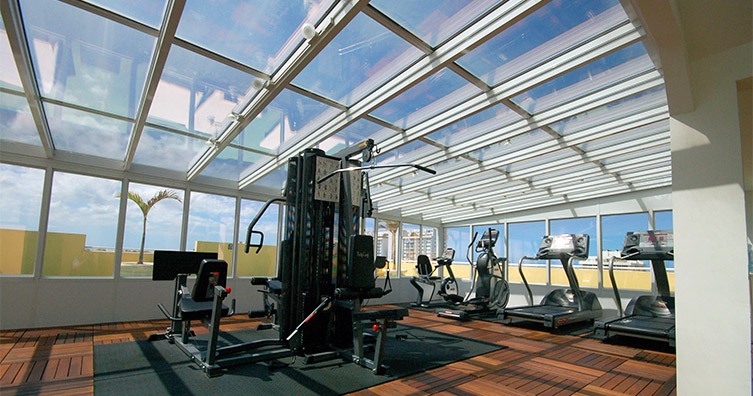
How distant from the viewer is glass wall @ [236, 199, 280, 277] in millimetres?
8172

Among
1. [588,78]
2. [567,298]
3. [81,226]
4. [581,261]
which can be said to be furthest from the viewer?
[581,261]

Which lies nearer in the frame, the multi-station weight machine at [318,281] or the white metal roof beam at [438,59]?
the white metal roof beam at [438,59]

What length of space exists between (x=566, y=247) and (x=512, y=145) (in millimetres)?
2599

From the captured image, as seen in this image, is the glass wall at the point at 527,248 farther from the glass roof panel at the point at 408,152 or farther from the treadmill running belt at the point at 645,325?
the glass roof panel at the point at 408,152

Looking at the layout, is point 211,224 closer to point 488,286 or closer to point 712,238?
point 488,286

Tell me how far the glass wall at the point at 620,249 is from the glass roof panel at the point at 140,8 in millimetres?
9288

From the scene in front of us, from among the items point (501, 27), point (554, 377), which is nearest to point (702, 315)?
point (554, 377)

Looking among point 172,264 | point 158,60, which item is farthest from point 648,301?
point 158,60

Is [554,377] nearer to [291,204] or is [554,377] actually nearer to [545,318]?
[545,318]

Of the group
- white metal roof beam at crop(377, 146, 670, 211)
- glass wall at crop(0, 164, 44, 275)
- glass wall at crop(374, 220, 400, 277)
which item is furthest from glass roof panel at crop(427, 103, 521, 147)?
glass wall at crop(0, 164, 44, 275)

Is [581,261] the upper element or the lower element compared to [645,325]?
upper

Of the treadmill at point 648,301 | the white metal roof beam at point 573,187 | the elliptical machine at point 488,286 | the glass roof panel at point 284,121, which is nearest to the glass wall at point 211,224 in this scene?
the glass roof panel at point 284,121

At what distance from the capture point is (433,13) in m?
3.39

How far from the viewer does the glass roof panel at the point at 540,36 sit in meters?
3.42
